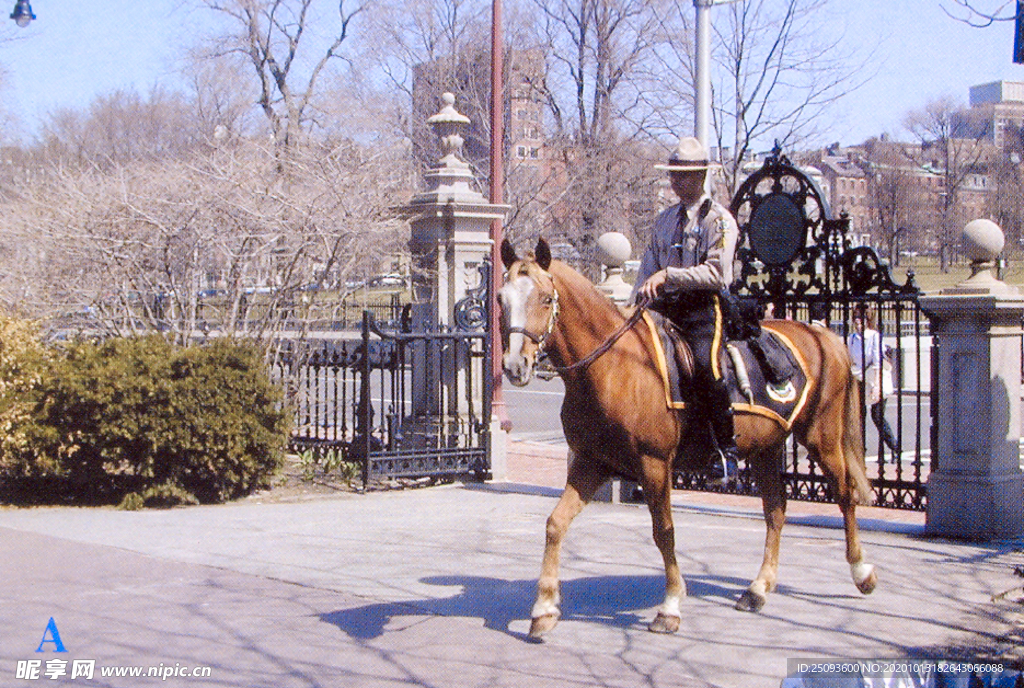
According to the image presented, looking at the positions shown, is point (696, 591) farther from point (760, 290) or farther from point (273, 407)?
point (273, 407)

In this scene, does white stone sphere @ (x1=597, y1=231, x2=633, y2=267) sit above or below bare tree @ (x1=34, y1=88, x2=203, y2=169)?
below

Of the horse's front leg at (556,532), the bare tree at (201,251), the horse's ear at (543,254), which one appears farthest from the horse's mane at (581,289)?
the bare tree at (201,251)

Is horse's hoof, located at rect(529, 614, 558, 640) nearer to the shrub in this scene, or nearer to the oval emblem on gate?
the oval emblem on gate

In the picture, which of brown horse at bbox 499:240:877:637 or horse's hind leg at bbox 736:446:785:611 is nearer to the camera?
brown horse at bbox 499:240:877:637

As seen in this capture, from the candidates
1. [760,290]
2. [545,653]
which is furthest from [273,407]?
[545,653]

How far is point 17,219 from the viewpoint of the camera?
1477cm

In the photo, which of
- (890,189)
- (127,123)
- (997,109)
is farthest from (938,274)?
(127,123)

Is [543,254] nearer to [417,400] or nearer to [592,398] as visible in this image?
[592,398]

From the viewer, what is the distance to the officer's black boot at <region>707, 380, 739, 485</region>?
22.3ft

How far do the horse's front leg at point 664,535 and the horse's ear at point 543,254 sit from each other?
4.14 ft

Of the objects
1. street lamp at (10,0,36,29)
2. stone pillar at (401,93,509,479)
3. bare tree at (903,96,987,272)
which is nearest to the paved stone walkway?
stone pillar at (401,93,509,479)

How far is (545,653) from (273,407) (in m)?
5.73

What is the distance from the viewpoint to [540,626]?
6402mm

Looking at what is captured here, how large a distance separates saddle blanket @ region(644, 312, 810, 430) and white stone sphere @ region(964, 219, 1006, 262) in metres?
2.39
